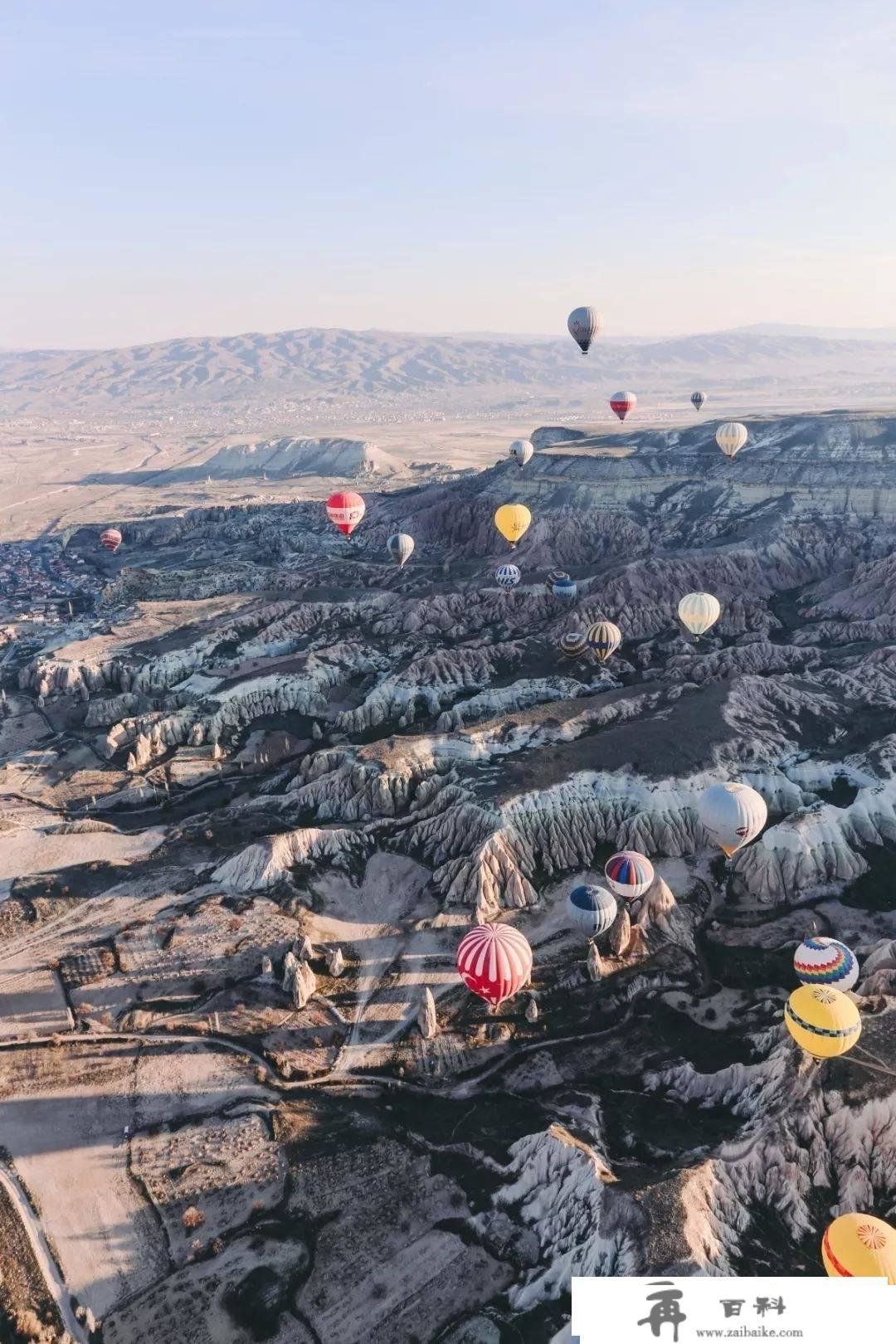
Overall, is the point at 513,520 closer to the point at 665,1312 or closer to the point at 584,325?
the point at 584,325

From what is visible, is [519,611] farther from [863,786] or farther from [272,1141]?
[272,1141]

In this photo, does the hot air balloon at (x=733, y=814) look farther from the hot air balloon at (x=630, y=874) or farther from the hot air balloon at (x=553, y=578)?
the hot air balloon at (x=553, y=578)

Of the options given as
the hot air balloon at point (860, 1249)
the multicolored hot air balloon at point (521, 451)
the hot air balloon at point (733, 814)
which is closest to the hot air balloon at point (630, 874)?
the hot air balloon at point (733, 814)

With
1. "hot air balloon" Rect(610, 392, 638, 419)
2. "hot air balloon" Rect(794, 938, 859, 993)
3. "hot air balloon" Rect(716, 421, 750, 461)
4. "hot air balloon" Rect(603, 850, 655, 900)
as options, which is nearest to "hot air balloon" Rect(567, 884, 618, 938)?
"hot air balloon" Rect(603, 850, 655, 900)

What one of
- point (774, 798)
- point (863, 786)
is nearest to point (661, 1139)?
point (774, 798)

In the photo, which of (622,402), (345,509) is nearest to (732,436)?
(622,402)

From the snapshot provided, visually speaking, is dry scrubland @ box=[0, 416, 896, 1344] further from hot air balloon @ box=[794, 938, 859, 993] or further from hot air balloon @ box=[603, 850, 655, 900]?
hot air balloon @ box=[603, 850, 655, 900]
